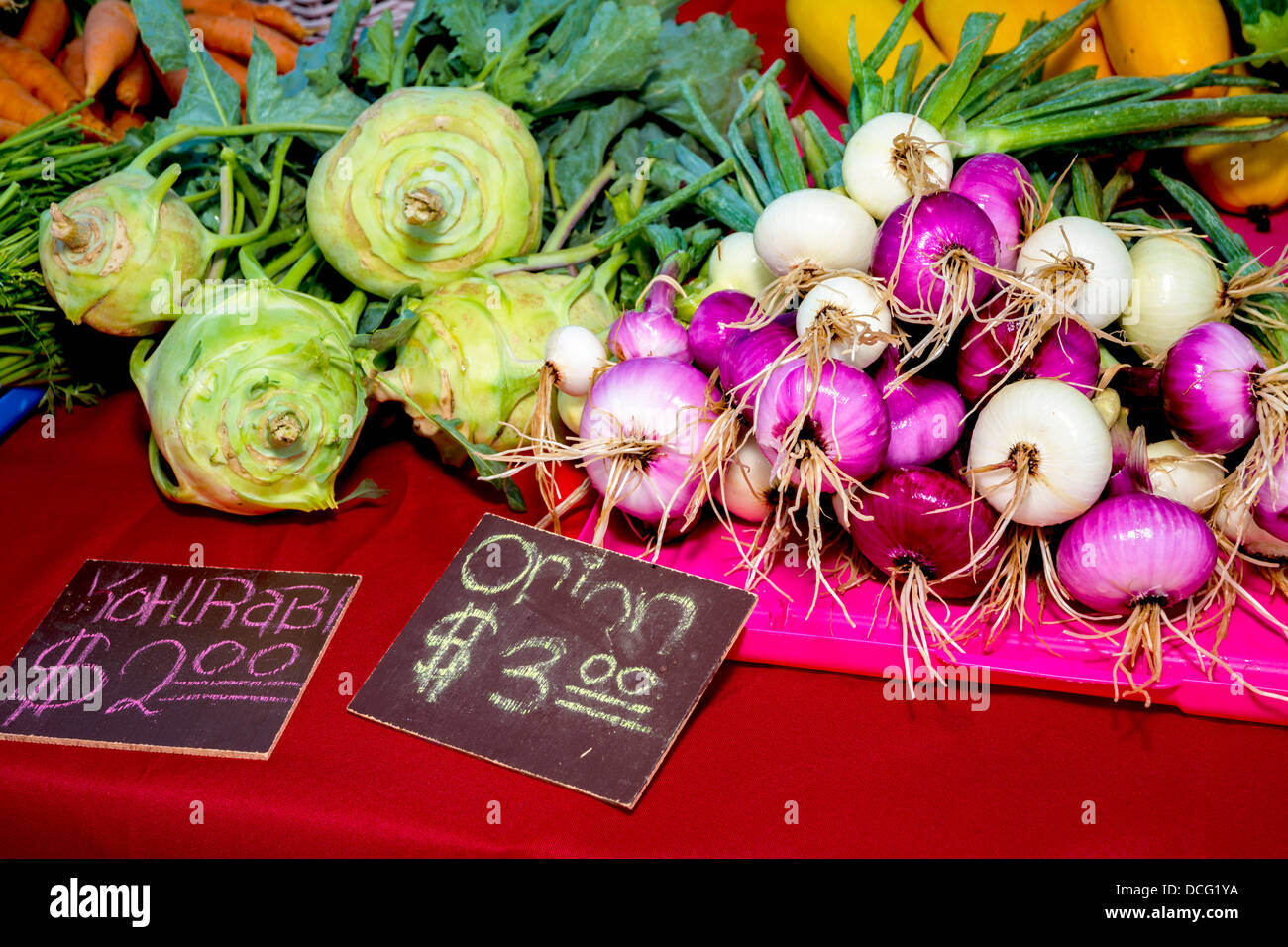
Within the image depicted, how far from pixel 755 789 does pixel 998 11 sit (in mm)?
1514

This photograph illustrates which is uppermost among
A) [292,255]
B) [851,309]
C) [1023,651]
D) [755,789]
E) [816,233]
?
[292,255]

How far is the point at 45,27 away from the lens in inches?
83.6

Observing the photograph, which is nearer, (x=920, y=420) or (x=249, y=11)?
(x=920, y=420)

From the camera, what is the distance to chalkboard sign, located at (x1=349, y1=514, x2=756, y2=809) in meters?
1.06

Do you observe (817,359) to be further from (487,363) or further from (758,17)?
(758,17)

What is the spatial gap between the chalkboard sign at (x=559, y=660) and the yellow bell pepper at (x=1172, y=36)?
1.21m

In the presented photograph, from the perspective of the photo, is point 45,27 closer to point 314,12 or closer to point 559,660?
point 314,12

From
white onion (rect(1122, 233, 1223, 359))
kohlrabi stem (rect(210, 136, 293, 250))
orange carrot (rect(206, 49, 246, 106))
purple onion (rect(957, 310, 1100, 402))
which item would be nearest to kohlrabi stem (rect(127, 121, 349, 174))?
kohlrabi stem (rect(210, 136, 293, 250))

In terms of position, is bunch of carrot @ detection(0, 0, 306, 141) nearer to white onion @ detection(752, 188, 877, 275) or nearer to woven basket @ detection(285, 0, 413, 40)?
woven basket @ detection(285, 0, 413, 40)

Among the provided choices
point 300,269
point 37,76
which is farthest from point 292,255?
point 37,76

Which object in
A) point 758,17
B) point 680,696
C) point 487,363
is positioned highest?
point 758,17

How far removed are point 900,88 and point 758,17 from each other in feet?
3.08
